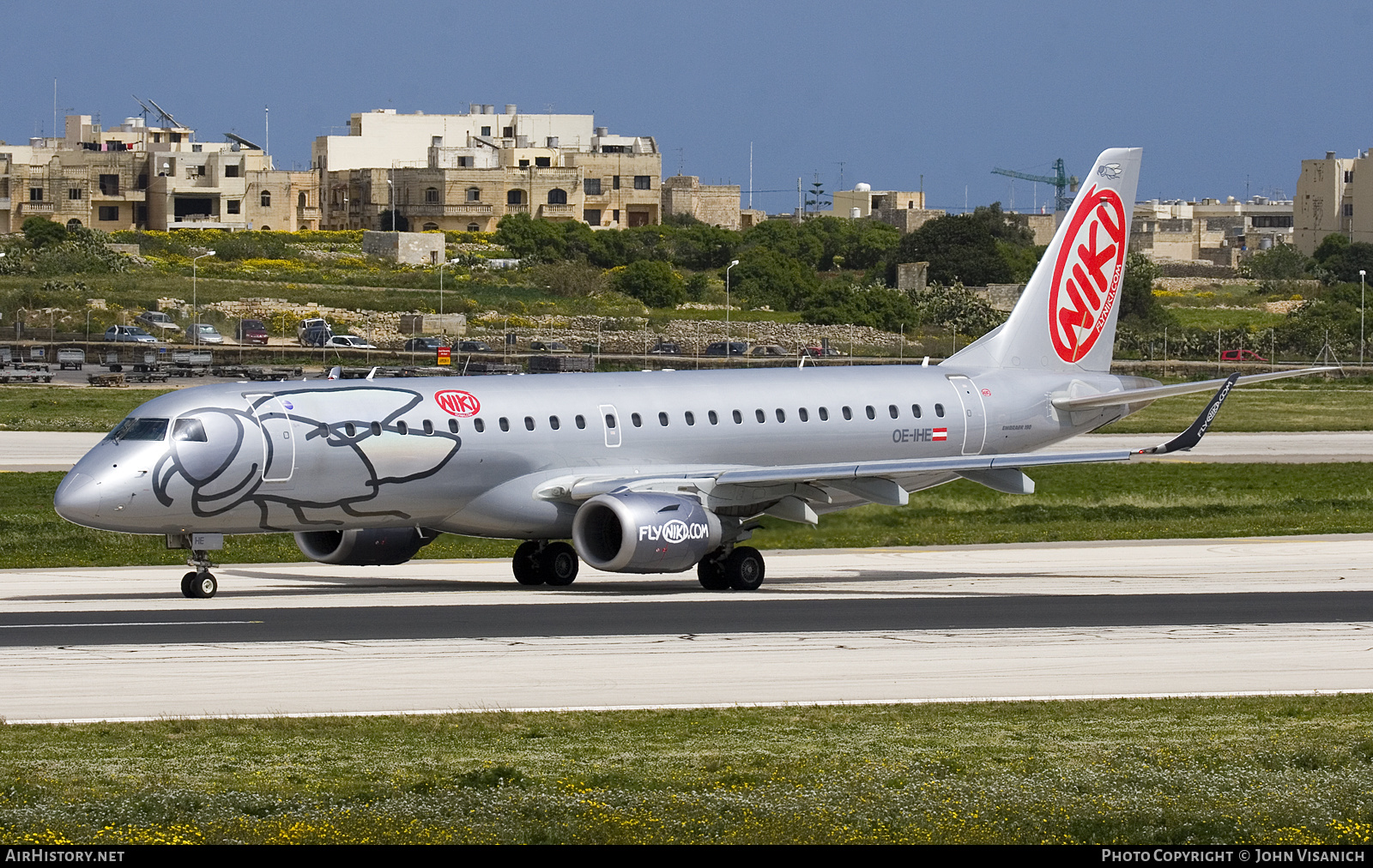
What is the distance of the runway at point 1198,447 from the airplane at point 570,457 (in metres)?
21.4

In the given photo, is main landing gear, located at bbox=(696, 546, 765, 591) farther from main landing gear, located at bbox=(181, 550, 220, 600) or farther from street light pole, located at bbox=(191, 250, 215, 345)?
street light pole, located at bbox=(191, 250, 215, 345)

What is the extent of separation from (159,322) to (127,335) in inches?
270

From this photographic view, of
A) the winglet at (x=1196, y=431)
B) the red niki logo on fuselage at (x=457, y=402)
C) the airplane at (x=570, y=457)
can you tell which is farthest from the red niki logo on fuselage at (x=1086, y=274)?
the red niki logo on fuselage at (x=457, y=402)

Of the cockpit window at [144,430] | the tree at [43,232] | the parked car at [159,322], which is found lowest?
the cockpit window at [144,430]

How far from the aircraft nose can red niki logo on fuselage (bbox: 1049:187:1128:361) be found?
21.9 meters

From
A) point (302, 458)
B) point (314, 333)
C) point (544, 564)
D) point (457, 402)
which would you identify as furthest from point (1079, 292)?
point (314, 333)

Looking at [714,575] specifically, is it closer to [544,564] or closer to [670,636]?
[544,564]

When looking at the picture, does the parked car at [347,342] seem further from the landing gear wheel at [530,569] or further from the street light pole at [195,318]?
the landing gear wheel at [530,569]

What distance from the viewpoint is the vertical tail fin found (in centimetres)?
4378

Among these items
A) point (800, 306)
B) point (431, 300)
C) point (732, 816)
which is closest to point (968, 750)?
point (732, 816)

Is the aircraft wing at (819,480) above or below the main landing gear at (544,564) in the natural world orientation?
above

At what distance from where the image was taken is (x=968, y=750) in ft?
62.4

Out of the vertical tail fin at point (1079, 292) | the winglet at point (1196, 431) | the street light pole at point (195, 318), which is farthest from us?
the street light pole at point (195, 318)

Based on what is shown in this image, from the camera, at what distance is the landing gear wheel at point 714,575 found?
121 ft
